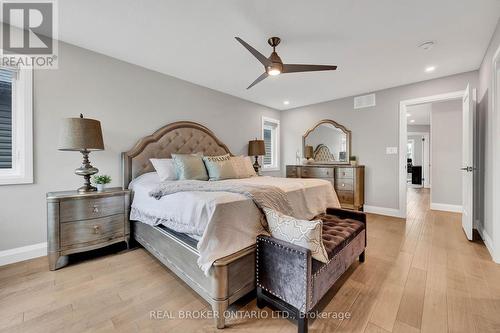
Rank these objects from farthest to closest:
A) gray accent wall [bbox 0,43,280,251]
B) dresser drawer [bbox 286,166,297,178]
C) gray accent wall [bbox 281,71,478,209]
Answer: dresser drawer [bbox 286,166,297,178]
gray accent wall [bbox 281,71,478,209]
gray accent wall [bbox 0,43,280,251]

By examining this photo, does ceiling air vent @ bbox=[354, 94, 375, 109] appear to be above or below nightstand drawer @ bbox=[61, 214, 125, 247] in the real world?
above

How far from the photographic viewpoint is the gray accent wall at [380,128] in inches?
153

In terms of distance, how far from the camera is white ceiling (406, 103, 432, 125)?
5593 mm

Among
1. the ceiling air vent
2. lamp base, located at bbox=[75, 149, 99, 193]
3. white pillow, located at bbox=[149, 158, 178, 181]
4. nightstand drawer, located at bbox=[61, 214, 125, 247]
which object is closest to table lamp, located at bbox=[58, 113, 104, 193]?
lamp base, located at bbox=[75, 149, 99, 193]

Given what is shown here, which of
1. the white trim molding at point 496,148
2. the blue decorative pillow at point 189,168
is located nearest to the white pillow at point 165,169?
the blue decorative pillow at point 189,168

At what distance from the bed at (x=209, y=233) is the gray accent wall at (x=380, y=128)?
91.8 inches

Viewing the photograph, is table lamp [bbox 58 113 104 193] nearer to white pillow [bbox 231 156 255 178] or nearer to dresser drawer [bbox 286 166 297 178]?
white pillow [bbox 231 156 255 178]

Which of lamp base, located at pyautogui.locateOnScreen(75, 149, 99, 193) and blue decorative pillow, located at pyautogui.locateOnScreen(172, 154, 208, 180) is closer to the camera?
lamp base, located at pyautogui.locateOnScreen(75, 149, 99, 193)

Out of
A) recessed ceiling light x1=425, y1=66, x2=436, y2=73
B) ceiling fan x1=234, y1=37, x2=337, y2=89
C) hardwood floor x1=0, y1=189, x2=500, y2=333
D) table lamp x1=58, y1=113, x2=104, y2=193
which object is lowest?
hardwood floor x1=0, y1=189, x2=500, y2=333

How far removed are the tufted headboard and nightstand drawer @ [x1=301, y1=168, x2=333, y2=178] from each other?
2.00 meters

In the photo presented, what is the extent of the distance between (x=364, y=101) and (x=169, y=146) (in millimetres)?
4029

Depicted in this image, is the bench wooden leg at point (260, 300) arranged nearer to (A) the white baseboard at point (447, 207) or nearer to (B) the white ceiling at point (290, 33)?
(B) the white ceiling at point (290, 33)

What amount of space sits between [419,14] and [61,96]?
4.01 meters

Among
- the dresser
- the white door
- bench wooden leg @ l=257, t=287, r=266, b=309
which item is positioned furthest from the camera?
the dresser
